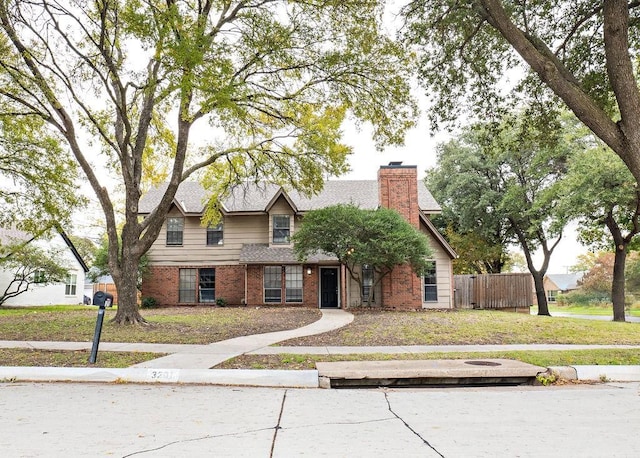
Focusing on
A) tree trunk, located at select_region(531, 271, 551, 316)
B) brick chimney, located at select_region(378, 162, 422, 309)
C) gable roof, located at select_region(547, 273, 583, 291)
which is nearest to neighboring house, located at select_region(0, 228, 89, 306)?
brick chimney, located at select_region(378, 162, 422, 309)

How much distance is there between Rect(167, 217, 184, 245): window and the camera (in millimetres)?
23703

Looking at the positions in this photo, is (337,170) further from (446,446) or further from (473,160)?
(473,160)

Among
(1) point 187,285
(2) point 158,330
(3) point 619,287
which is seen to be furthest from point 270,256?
(3) point 619,287

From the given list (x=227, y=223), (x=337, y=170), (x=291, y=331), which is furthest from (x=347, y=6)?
(x=227, y=223)

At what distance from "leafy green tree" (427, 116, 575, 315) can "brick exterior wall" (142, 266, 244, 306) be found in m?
15.0

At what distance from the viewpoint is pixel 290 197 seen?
23922mm

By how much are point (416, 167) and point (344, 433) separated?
59.6 ft

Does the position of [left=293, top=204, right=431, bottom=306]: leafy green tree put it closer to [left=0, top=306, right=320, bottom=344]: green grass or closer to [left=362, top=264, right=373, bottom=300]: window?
[left=362, top=264, right=373, bottom=300]: window

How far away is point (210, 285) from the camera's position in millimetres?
23406

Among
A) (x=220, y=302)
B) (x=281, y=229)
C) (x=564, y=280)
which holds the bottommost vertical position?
(x=564, y=280)

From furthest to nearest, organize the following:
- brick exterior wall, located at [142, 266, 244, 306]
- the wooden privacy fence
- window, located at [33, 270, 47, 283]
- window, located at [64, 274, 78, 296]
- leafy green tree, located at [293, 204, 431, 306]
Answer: window, located at [64, 274, 78, 296], window, located at [33, 270, 47, 283], the wooden privacy fence, brick exterior wall, located at [142, 266, 244, 306], leafy green tree, located at [293, 204, 431, 306]

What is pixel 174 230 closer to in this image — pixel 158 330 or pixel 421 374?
pixel 158 330

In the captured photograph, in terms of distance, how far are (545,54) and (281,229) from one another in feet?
51.4

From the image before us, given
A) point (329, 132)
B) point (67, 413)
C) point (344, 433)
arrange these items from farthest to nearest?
point (329, 132), point (67, 413), point (344, 433)
